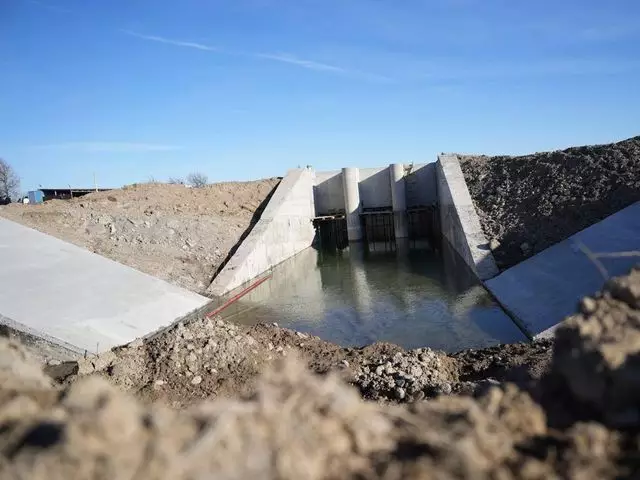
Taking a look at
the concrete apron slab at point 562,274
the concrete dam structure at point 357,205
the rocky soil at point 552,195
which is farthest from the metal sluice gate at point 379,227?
the concrete apron slab at point 562,274

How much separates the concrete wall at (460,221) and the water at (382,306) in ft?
2.98

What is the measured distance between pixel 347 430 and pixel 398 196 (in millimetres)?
27229

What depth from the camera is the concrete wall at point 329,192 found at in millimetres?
30406

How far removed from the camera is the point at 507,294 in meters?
13.7

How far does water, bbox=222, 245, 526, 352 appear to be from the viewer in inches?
464

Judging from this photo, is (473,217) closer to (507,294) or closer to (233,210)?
(507,294)

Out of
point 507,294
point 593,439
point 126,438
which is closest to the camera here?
point 126,438

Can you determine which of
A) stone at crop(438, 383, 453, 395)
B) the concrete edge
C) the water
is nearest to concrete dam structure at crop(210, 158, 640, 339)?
the water

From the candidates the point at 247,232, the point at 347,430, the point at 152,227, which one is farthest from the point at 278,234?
the point at 347,430

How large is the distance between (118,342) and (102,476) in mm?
9692

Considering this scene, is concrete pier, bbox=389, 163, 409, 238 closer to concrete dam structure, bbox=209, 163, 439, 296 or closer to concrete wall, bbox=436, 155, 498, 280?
concrete dam structure, bbox=209, 163, 439, 296

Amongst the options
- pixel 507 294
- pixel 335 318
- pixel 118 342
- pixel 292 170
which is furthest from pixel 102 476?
pixel 292 170

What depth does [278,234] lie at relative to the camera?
23859 mm

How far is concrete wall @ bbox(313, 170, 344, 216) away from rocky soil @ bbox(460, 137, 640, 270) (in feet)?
33.3
